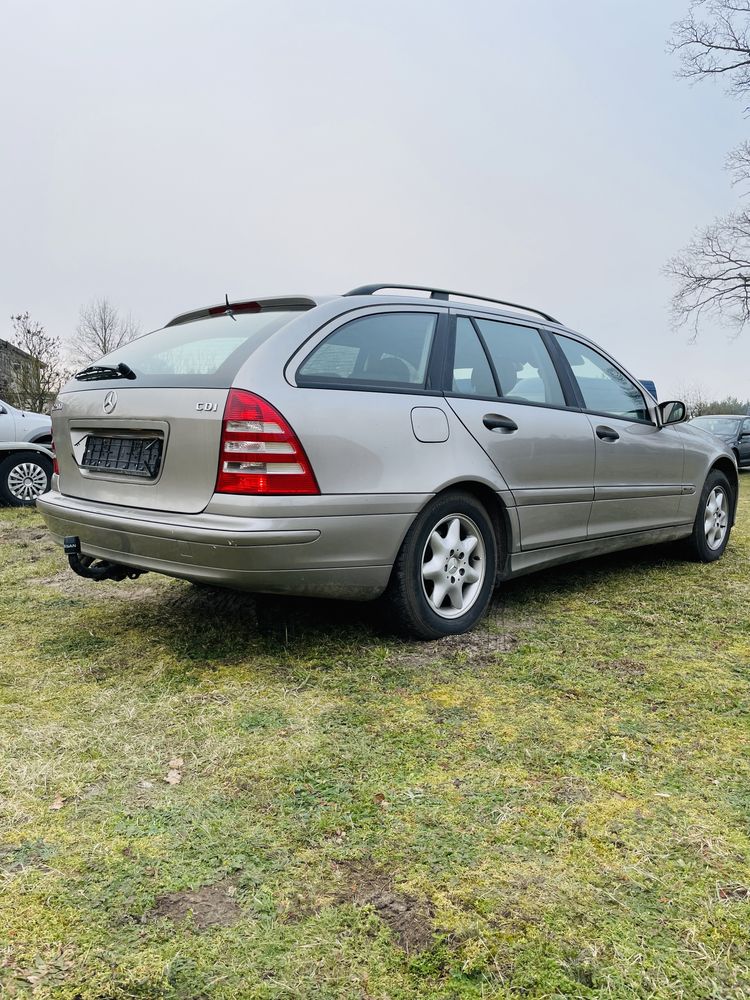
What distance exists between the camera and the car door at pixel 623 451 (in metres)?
4.61

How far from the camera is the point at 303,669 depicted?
324 cm

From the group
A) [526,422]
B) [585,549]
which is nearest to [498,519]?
[526,422]

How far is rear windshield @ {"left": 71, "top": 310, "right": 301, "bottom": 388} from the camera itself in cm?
313

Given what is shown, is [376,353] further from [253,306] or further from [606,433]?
[606,433]

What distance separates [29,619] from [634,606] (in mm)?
3293

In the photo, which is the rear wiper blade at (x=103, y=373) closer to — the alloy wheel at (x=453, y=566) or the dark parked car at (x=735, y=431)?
the alloy wheel at (x=453, y=566)

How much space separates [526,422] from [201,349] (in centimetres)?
171

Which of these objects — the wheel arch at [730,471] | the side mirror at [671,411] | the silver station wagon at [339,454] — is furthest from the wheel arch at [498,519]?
the wheel arch at [730,471]

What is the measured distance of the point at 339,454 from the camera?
312cm

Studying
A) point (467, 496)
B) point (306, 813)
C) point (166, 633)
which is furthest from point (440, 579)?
point (306, 813)

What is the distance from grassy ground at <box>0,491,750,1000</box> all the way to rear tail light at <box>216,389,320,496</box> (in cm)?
80

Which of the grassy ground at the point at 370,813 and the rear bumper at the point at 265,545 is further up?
the rear bumper at the point at 265,545

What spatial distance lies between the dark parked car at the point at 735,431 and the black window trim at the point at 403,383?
15615 millimetres

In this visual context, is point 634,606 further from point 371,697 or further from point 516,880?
point 516,880
